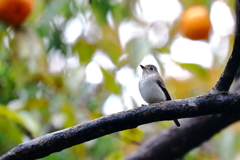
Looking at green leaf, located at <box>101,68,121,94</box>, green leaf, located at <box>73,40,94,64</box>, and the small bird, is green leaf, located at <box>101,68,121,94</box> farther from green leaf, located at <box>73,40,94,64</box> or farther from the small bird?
the small bird

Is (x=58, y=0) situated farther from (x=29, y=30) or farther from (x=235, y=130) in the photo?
(x=235, y=130)

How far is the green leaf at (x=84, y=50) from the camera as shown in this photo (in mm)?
4418

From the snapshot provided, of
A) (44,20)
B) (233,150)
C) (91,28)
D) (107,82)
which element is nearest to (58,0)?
(44,20)

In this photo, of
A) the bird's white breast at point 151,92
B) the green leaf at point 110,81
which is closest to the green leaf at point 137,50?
the green leaf at point 110,81

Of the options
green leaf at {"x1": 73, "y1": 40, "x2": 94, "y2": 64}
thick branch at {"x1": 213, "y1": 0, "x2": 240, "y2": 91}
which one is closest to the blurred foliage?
green leaf at {"x1": 73, "y1": 40, "x2": 94, "y2": 64}

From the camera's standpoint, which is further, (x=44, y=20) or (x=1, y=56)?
(x=1, y=56)

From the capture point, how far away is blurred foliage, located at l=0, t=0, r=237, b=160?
4.03 meters

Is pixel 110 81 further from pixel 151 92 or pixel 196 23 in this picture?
Result: pixel 196 23

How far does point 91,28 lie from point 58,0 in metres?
0.73

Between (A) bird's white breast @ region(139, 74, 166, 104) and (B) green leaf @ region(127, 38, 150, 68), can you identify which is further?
(A) bird's white breast @ region(139, 74, 166, 104)

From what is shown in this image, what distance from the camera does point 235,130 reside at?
4.84m

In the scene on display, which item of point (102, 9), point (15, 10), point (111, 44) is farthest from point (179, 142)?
point (15, 10)

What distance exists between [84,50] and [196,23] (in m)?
1.32

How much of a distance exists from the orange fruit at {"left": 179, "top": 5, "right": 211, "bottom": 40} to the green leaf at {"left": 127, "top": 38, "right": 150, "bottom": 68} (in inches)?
32.7
